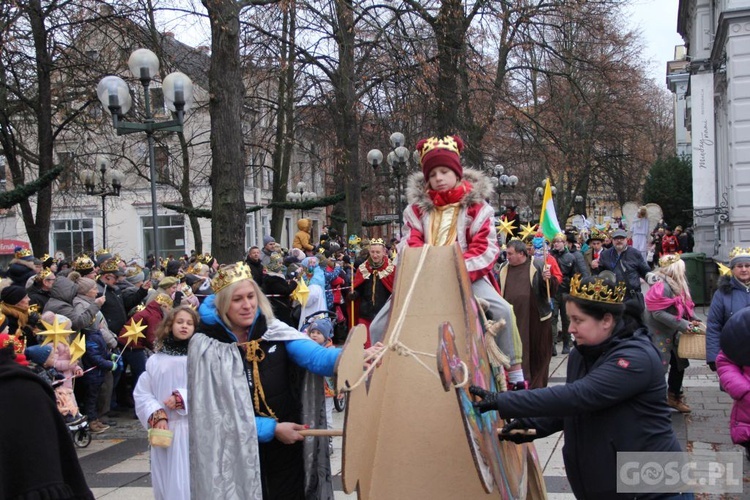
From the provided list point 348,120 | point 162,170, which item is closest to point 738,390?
point 348,120

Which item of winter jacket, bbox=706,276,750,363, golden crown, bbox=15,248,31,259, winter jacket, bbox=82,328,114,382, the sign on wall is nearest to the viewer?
winter jacket, bbox=706,276,750,363

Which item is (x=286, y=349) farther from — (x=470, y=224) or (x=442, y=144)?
(x=442, y=144)

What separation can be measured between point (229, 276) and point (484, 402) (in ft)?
4.71

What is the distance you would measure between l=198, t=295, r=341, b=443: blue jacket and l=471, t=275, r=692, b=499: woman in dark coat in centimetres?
79

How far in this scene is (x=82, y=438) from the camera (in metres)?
8.12

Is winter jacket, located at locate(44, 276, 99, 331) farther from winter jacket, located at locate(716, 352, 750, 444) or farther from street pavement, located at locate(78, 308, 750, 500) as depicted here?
winter jacket, located at locate(716, 352, 750, 444)

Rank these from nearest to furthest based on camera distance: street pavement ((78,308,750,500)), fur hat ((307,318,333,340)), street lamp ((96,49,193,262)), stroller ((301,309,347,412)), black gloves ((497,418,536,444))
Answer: black gloves ((497,418,536,444)) → street pavement ((78,308,750,500)) → fur hat ((307,318,333,340)) → stroller ((301,309,347,412)) → street lamp ((96,49,193,262))

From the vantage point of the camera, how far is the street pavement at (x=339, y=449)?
6.33m

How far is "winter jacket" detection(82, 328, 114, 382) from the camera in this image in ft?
28.5

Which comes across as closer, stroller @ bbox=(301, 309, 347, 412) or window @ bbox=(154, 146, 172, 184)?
stroller @ bbox=(301, 309, 347, 412)

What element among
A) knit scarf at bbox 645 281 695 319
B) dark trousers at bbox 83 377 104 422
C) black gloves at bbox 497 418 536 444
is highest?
knit scarf at bbox 645 281 695 319

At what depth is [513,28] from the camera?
18.8 m

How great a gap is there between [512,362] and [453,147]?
151 cm

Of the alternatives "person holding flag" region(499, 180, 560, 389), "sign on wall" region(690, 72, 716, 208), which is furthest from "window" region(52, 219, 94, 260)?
"person holding flag" region(499, 180, 560, 389)
